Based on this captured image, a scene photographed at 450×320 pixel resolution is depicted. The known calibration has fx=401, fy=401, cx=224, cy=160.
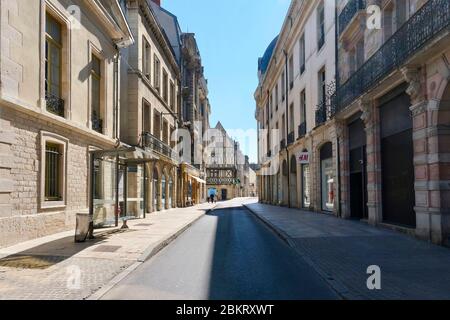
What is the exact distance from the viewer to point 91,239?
10.7 meters

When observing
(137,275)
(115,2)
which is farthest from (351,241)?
(115,2)

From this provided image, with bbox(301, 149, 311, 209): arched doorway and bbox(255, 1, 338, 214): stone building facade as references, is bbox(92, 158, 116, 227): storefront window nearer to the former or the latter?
bbox(255, 1, 338, 214): stone building facade

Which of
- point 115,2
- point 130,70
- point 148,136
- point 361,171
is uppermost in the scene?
point 115,2

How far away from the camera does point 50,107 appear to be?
12.2 meters

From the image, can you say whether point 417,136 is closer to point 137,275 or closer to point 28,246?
point 137,275

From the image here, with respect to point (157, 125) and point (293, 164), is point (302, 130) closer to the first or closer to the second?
point (293, 164)

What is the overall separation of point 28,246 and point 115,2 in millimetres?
11669

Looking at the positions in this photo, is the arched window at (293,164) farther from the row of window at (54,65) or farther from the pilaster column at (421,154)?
the row of window at (54,65)

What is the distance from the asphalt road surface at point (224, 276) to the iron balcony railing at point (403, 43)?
6.03 m

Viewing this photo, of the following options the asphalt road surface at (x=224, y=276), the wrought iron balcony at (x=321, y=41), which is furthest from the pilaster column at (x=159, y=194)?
the asphalt road surface at (x=224, y=276)

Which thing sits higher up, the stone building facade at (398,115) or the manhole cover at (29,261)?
the stone building facade at (398,115)

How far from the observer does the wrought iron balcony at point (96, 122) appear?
15.7 meters

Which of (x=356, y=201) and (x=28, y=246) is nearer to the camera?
(x=28, y=246)

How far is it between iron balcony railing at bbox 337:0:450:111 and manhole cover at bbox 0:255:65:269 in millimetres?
9254
